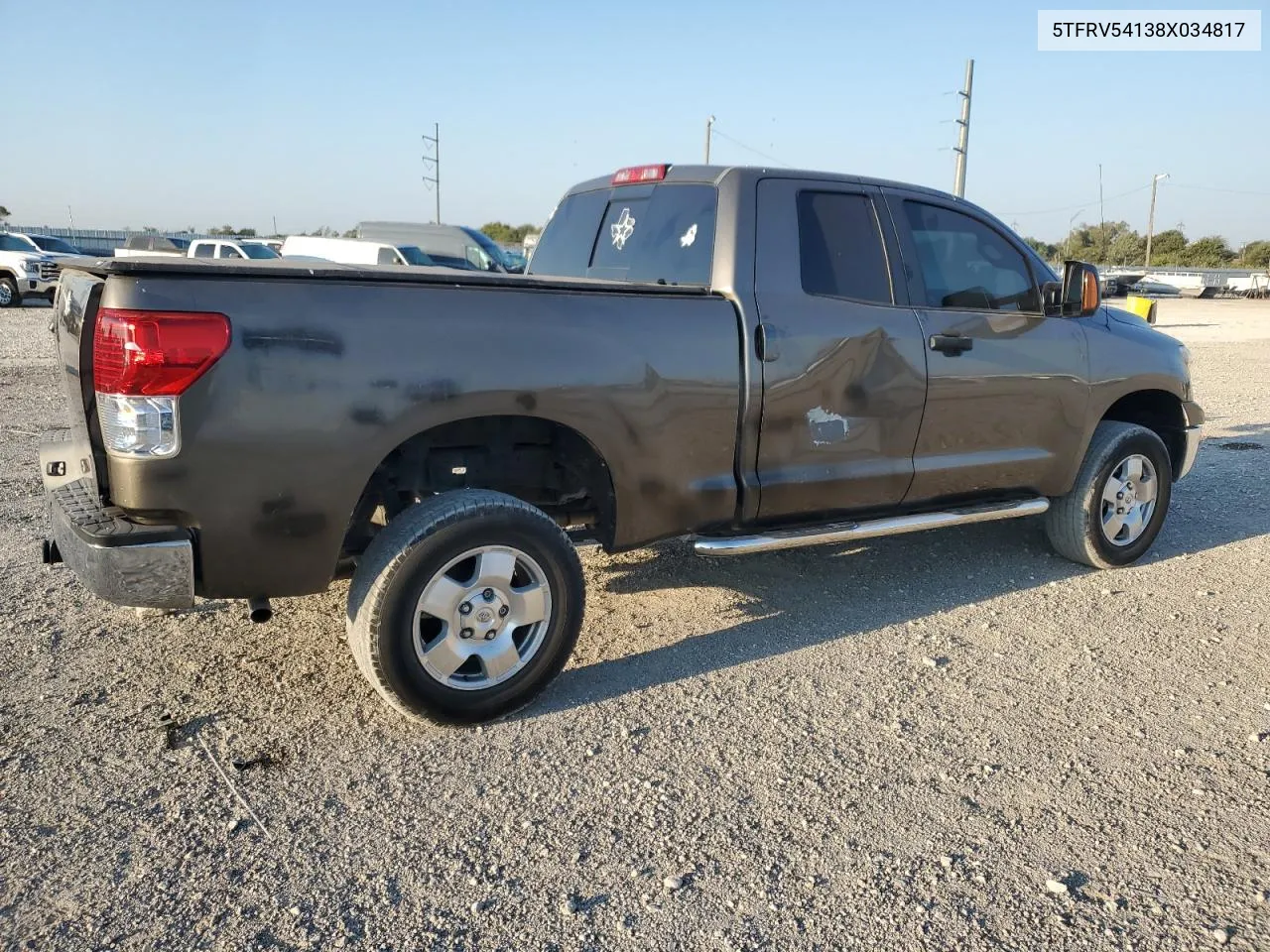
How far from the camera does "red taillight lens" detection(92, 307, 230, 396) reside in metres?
2.90

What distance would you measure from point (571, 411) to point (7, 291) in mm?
23765

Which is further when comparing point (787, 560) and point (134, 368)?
point (787, 560)

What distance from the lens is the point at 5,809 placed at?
2904mm

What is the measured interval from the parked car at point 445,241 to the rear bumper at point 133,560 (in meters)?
29.1

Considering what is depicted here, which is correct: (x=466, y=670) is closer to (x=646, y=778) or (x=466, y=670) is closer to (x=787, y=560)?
(x=646, y=778)

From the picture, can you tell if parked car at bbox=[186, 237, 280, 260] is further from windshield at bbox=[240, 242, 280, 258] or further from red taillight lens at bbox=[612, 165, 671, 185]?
red taillight lens at bbox=[612, 165, 671, 185]

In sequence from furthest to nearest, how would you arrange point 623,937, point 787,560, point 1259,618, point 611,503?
point 787,560
point 1259,618
point 611,503
point 623,937

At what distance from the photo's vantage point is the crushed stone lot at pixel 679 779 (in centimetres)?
254

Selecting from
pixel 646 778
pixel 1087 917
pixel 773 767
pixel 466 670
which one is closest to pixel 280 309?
pixel 466 670

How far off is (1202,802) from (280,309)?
10.6 feet

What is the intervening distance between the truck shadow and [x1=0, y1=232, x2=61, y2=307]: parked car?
71.2 feet

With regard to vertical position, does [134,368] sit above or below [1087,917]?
above

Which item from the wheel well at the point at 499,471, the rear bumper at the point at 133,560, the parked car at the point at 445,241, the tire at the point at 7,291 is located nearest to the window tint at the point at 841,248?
the wheel well at the point at 499,471

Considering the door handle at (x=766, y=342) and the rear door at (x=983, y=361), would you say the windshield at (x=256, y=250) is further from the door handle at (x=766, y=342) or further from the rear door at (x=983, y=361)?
the door handle at (x=766, y=342)
